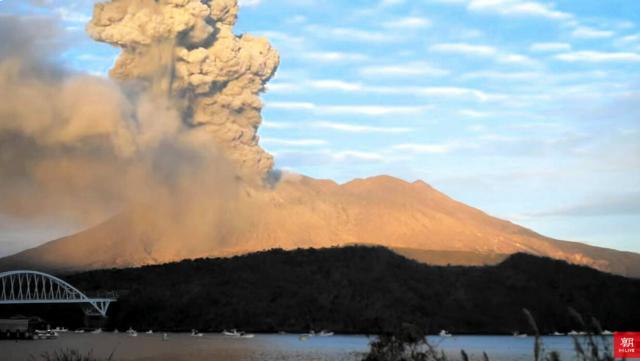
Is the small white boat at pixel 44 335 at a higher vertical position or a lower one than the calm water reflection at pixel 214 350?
higher

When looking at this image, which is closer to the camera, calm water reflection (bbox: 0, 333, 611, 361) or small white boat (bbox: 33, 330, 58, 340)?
calm water reflection (bbox: 0, 333, 611, 361)

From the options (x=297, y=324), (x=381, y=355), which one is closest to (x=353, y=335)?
(x=297, y=324)

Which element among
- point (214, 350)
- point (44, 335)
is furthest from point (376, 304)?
point (214, 350)

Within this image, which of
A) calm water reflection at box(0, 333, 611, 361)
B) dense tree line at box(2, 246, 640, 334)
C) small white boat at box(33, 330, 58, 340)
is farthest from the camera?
dense tree line at box(2, 246, 640, 334)

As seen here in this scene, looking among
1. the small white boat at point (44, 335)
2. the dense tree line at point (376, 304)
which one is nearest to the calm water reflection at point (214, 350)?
the small white boat at point (44, 335)

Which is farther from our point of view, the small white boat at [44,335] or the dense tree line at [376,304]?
the dense tree line at [376,304]

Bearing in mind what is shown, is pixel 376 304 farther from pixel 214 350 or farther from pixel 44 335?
pixel 214 350

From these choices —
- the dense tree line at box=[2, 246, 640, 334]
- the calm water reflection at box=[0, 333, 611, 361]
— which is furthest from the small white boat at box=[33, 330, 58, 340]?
the dense tree line at box=[2, 246, 640, 334]

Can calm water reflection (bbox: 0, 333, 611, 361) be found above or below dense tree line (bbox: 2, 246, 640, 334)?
below

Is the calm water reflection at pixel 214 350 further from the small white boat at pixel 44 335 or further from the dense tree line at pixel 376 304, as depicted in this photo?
the dense tree line at pixel 376 304

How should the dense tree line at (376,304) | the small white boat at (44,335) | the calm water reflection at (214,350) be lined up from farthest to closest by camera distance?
the dense tree line at (376,304), the small white boat at (44,335), the calm water reflection at (214,350)

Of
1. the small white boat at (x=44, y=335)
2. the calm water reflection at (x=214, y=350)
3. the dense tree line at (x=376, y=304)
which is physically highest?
the dense tree line at (x=376, y=304)

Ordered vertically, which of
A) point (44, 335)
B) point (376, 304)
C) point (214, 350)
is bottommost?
point (214, 350)

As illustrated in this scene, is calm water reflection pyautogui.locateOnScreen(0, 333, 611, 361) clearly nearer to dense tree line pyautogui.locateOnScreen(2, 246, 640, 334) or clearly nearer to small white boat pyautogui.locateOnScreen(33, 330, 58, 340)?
small white boat pyautogui.locateOnScreen(33, 330, 58, 340)
